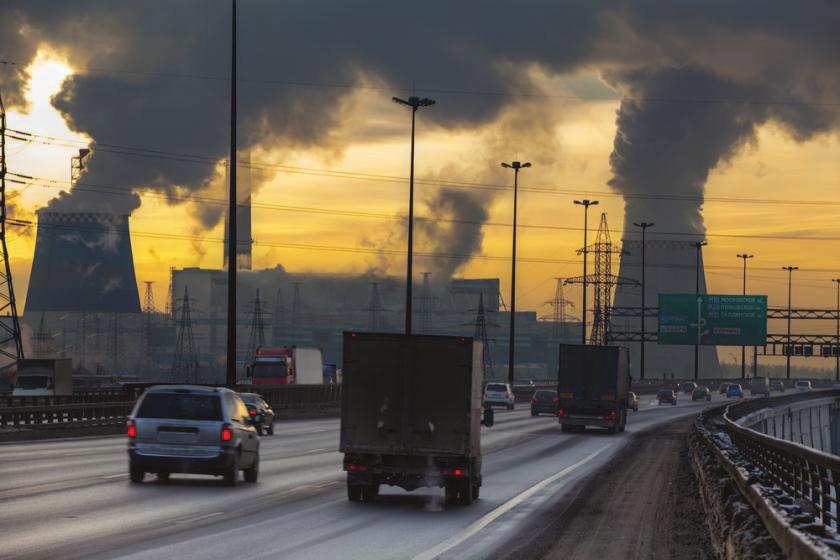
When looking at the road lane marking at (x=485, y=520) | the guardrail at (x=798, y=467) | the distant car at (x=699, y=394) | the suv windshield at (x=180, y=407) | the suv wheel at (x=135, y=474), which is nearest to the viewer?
the guardrail at (x=798, y=467)

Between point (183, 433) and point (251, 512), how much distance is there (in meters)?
4.45

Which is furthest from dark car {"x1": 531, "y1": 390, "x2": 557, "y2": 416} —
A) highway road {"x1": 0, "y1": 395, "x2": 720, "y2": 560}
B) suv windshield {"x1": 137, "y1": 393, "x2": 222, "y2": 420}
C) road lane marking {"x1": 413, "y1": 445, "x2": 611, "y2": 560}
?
suv windshield {"x1": 137, "y1": 393, "x2": 222, "y2": 420}

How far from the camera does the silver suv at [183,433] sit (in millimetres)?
23062

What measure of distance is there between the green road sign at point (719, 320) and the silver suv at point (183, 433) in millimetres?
86447

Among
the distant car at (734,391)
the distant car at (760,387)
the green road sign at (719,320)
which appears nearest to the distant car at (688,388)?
the distant car at (760,387)

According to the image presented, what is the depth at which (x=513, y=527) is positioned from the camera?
18031 millimetres

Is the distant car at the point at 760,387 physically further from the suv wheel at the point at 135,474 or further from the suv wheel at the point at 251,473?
the suv wheel at the point at 135,474

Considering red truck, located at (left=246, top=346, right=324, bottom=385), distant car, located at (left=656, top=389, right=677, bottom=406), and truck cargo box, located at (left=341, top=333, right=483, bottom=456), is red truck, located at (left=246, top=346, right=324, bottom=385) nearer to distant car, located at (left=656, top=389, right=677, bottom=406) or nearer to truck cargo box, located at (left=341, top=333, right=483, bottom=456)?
distant car, located at (left=656, top=389, right=677, bottom=406)

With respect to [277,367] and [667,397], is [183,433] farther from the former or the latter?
[667,397]

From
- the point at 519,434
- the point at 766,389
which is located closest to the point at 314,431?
the point at 519,434

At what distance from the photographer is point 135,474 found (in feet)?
77.7

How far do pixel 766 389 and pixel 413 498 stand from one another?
138754 mm

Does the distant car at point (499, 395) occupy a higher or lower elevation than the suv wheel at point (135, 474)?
lower

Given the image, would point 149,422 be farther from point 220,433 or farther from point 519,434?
point 519,434
